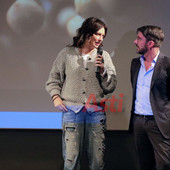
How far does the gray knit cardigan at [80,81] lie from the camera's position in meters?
1.48

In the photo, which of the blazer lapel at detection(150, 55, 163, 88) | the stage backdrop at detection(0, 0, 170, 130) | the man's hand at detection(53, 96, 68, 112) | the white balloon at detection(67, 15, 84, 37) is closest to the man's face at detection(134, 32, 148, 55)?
the blazer lapel at detection(150, 55, 163, 88)

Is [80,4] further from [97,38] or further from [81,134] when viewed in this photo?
A: [81,134]

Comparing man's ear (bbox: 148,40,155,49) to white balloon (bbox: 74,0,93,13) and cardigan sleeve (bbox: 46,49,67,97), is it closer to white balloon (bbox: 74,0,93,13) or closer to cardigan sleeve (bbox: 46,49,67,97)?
cardigan sleeve (bbox: 46,49,67,97)

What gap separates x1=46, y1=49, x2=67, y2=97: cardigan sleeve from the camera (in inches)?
60.3

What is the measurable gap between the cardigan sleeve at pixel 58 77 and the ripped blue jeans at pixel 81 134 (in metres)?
0.19

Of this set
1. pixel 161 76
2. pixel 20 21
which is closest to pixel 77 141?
pixel 161 76

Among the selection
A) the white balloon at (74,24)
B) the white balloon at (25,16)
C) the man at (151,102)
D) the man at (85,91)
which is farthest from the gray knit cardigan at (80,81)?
the white balloon at (25,16)

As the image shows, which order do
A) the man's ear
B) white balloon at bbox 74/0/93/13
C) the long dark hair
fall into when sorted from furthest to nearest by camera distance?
white balloon at bbox 74/0/93/13 → the man's ear → the long dark hair

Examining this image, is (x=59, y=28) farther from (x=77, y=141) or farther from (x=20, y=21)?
(x=77, y=141)

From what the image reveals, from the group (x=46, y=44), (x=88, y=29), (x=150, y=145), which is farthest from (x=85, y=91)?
(x=46, y=44)

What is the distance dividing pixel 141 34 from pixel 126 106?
152cm

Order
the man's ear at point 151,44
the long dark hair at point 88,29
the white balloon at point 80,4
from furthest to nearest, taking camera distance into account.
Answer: the white balloon at point 80,4 → the man's ear at point 151,44 → the long dark hair at point 88,29

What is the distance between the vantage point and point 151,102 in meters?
1.54

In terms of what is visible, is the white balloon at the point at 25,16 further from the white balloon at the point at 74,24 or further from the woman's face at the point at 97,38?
the woman's face at the point at 97,38
